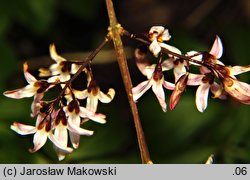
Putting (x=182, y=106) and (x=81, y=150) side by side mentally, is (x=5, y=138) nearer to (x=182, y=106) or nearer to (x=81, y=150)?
(x=81, y=150)

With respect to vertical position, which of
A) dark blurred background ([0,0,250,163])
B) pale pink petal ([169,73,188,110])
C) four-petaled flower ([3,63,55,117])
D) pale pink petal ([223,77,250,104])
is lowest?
pale pink petal ([223,77,250,104])

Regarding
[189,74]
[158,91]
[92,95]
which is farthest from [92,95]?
[189,74]

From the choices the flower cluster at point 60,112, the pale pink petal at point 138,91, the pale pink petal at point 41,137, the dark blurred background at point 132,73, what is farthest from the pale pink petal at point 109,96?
the dark blurred background at point 132,73

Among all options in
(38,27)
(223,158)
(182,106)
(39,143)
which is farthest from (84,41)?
(39,143)

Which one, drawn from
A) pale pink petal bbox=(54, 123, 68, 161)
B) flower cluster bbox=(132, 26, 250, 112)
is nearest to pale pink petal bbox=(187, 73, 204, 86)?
flower cluster bbox=(132, 26, 250, 112)

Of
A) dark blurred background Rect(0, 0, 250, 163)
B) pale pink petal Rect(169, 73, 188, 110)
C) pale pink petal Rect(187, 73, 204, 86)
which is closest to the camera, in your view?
pale pink petal Rect(169, 73, 188, 110)

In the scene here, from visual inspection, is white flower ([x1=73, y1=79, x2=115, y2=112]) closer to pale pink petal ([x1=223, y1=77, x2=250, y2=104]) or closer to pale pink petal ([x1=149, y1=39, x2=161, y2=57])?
pale pink petal ([x1=149, y1=39, x2=161, y2=57])
